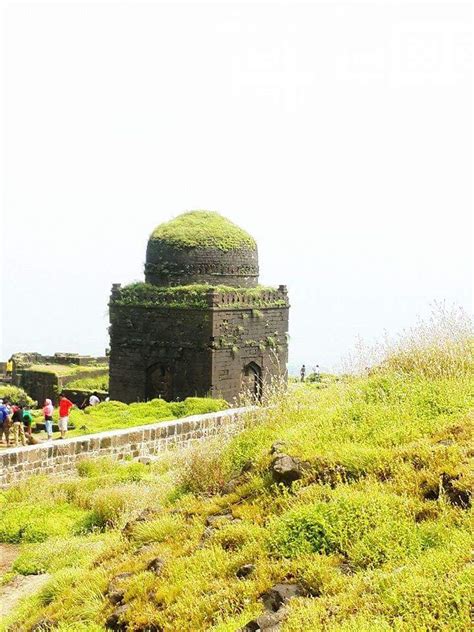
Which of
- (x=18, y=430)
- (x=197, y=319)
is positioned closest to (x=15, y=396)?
(x=197, y=319)

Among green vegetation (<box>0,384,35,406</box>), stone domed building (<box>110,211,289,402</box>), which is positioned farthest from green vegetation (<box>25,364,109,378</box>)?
stone domed building (<box>110,211,289,402</box>)

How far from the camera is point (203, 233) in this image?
2969 cm

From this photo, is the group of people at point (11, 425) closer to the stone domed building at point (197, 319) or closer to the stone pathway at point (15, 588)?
the stone pathway at point (15, 588)

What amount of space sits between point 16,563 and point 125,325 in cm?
2150

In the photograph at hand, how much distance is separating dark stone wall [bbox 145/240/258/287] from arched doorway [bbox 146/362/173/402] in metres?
3.40

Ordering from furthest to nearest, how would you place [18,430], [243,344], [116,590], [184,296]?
[243,344] < [184,296] < [18,430] < [116,590]

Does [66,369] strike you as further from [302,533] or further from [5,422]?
[302,533]

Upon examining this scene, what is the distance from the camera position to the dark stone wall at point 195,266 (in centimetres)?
2936

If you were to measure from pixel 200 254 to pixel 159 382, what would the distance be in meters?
5.27

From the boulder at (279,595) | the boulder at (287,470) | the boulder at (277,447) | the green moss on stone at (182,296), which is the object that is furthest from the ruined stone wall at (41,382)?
the boulder at (279,595)

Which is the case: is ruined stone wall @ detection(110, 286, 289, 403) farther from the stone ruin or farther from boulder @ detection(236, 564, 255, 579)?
boulder @ detection(236, 564, 255, 579)

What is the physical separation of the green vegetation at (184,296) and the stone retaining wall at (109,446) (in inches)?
464

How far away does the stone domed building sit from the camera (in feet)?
91.8

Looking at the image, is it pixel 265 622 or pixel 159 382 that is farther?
pixel 159 382
